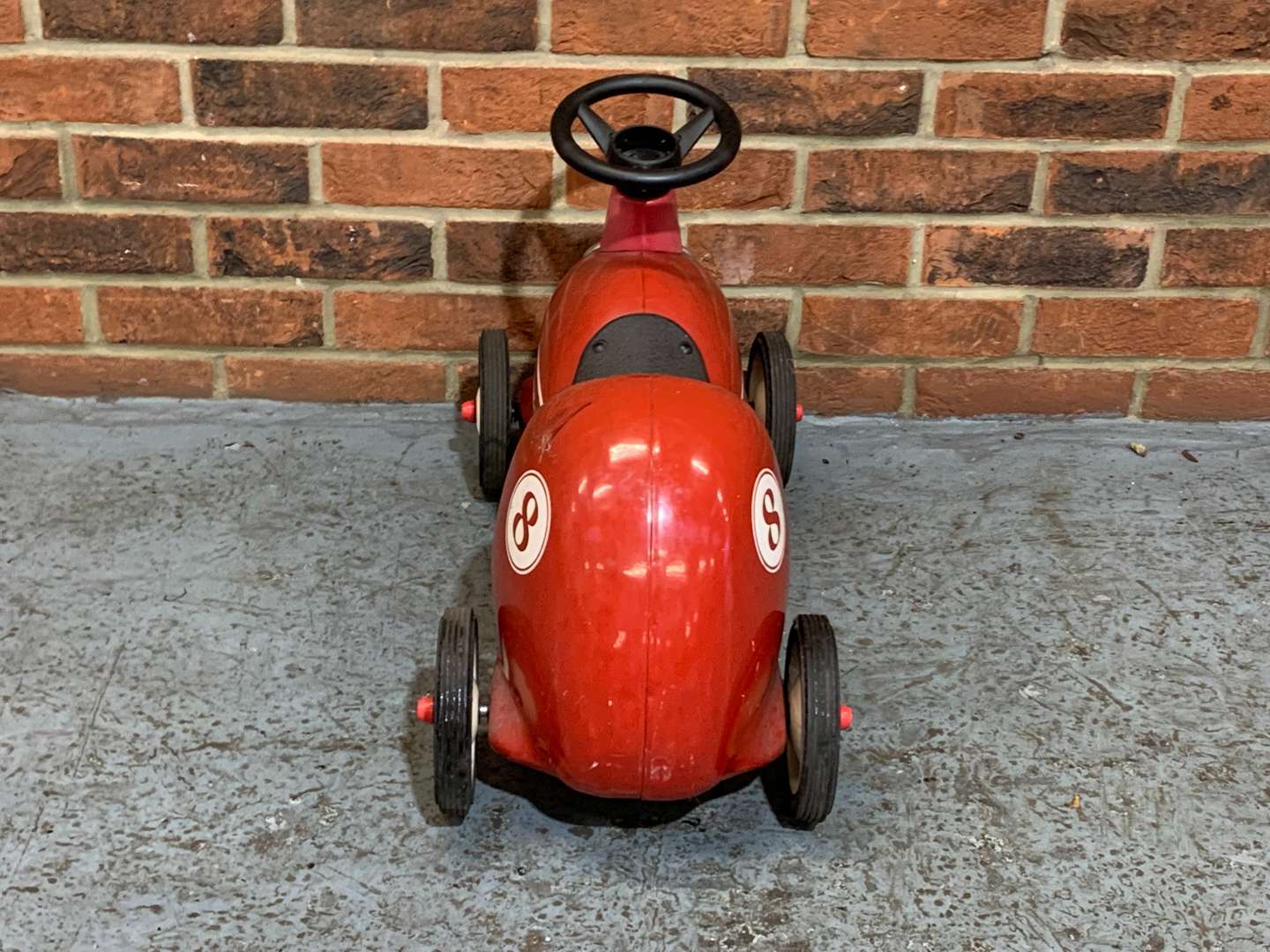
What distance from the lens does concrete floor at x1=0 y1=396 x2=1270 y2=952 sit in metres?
1.34

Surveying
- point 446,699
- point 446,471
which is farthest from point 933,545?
point 446,699

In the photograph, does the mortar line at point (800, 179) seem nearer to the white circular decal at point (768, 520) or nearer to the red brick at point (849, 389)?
the red brick at point (849, 389)

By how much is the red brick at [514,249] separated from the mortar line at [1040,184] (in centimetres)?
62

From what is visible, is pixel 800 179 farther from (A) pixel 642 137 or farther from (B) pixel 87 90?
(B) pixel 87 90

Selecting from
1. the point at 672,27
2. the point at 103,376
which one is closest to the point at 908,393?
the point at 672,27

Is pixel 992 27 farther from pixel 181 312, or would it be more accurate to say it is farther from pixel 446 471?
pixel 181 312

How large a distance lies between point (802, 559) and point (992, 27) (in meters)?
0.76

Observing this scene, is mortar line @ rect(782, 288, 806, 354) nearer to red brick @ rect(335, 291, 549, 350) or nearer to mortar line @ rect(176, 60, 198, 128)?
red brick @ rect(335, 291, 549, 350)

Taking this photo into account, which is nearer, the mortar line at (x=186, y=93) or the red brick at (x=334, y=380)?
the mortar line at (x=186, y=93)

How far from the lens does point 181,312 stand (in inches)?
84.7

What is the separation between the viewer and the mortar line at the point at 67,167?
80.1 inches

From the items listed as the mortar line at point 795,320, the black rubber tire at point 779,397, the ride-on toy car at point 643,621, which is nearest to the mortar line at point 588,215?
the mortar line at point 795,320

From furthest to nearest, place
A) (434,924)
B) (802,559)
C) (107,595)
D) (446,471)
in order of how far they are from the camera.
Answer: (446,471) < (802,559) < (107,595) < (434,924)

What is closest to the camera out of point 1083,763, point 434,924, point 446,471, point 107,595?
point 434,924
